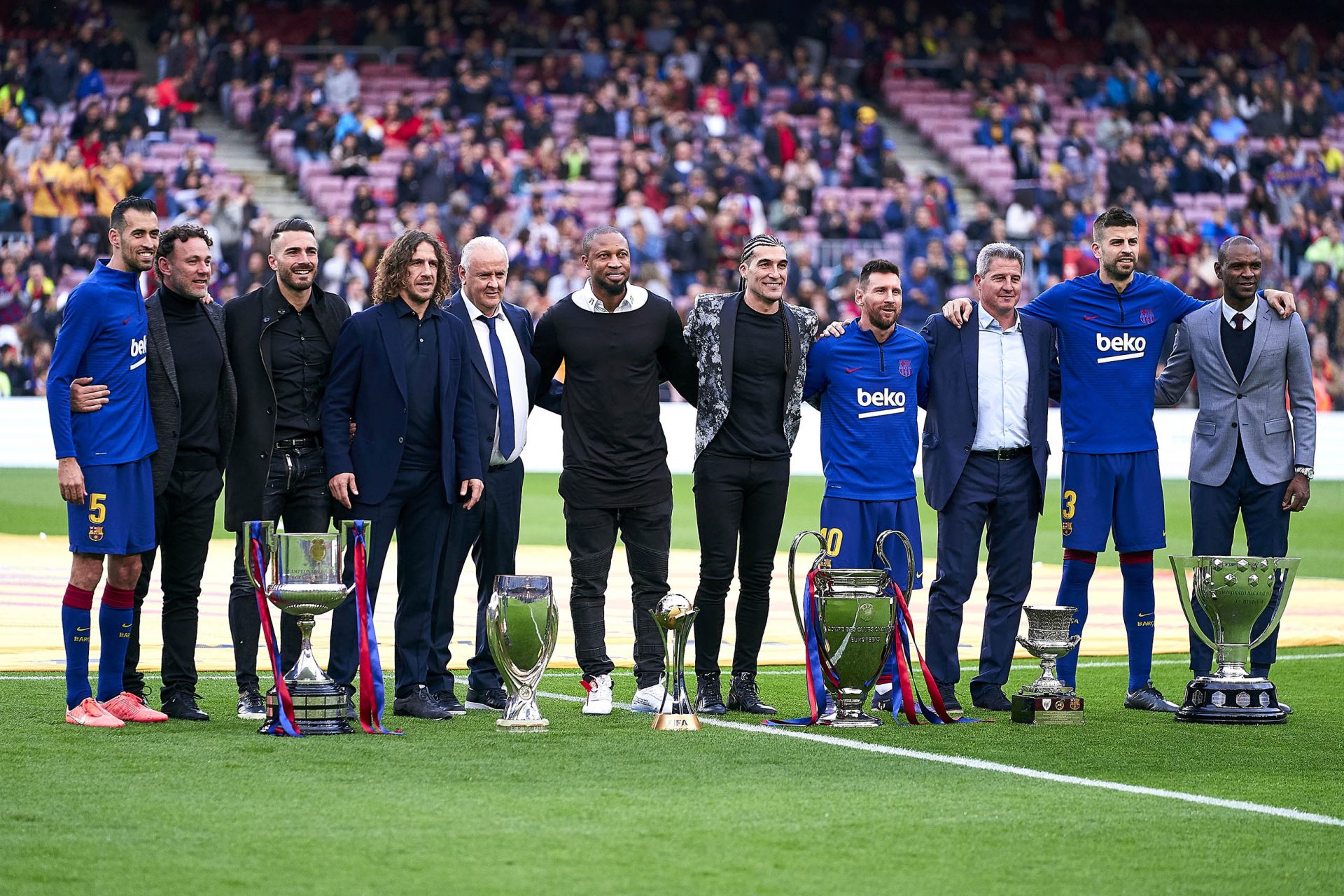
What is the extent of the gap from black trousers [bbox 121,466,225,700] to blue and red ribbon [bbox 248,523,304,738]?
1.19 ft

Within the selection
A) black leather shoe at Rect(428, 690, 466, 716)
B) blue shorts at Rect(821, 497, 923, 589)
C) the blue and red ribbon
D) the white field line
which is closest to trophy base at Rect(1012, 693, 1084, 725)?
blue shorts at Rect(821, 497, 923, 589)

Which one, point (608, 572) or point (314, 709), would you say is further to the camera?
point (608, 572)

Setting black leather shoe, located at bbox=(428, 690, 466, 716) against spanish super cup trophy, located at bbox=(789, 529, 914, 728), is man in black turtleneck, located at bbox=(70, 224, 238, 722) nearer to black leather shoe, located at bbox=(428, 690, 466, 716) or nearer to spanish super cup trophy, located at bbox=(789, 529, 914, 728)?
black leather shoe, located at bbox=(428, 690, 466, 716)

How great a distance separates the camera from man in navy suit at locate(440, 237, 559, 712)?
7.89 metres

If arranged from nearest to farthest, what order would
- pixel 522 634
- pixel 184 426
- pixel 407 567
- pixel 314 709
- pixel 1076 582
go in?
pixel 314 709 < pixel 522 634 < pixel 184 426 < pixel 407 567 < pixel 1076 582

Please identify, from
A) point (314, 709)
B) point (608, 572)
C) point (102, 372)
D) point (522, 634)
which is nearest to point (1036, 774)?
point (522, 634)

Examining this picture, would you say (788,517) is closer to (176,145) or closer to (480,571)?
(480,571)

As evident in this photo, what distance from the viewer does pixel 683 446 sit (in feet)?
58.0

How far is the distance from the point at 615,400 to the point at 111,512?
206 cm

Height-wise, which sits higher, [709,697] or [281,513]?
[281,513]

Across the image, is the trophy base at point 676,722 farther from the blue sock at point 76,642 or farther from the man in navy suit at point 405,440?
the blue sock at point 76,642

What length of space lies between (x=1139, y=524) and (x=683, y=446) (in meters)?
9.72

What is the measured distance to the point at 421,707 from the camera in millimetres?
7566

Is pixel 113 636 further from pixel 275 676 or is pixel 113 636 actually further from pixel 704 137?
pixel 704 137
